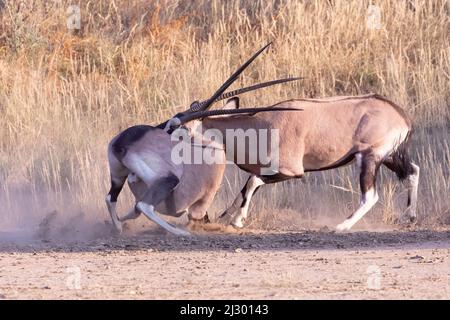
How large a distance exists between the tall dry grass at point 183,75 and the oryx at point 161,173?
935mm

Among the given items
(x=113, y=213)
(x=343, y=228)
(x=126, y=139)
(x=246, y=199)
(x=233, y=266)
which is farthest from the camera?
(x=246, y=199)

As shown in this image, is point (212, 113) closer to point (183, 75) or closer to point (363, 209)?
point (363, 209)

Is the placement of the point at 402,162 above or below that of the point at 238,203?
above

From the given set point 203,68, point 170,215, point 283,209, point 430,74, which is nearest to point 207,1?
point 203,68

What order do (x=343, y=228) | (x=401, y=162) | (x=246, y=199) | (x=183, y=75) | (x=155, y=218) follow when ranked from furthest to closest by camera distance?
(x=183, y=75) < (x=401, y=162) < (x=246, y=199) < (x=343, y=228) < (x=155, y=218)

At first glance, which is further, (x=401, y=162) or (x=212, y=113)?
(x=401, y=162)

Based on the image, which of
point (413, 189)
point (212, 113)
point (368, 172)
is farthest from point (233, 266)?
point (413, 189)

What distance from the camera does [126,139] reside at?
9258 millimetres

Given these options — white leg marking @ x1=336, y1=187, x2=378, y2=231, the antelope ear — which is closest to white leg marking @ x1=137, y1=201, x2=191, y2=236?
the antelope ear

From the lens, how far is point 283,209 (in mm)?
10586

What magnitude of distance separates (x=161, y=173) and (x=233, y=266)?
5.88ft

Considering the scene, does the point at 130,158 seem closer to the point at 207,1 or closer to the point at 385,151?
the point at 385,151

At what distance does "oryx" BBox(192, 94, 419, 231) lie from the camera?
9.65 m

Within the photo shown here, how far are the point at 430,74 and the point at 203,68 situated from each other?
2498 millimetres
